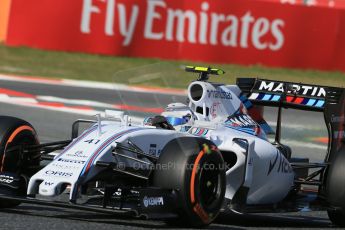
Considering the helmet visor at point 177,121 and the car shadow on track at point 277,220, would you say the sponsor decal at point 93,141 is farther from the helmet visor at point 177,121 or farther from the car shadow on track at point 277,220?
the car shadow on track at point 277,220

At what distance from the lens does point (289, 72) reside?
736 inches

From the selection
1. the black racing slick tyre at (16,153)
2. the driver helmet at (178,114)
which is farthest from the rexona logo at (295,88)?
the black racing slick tyre at (16,153)

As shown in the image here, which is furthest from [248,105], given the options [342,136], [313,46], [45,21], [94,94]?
[313,46]

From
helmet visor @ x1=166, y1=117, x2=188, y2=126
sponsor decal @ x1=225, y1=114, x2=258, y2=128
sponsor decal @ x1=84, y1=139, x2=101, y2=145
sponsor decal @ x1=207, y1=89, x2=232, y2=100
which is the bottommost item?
sponsor decal @ x1=84, y1=139, x2=101, y2=145

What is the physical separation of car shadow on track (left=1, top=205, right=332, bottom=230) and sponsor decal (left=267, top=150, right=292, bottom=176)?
42 centimetres

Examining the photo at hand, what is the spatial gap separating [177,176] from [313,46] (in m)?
13.3

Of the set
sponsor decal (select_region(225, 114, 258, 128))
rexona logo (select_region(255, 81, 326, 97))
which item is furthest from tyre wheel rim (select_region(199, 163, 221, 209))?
rexona logo (select_region(255, 81, 326, 97))

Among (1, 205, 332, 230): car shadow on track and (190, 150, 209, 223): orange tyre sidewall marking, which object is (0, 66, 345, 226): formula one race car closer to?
(190, 150, 209, 223): orange tyre sidewall marking

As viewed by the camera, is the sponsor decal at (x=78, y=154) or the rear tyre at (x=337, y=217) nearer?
the sponsor decal at (x=78, y=154)

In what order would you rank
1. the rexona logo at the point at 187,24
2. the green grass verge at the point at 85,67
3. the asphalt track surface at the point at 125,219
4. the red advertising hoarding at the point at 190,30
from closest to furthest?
the asphalt track surface at the point at 125,219, the green grass verge at the point at 85,67, the red advertising hoarding at the point at 190,30, the rexona logo at the point at 187,24

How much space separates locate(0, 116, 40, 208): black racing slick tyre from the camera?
671 centimetres

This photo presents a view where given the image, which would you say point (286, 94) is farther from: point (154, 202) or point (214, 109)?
point (154, 202)

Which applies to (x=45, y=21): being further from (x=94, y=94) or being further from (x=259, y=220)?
(x=259, y=220)

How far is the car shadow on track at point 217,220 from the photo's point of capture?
255 inches
